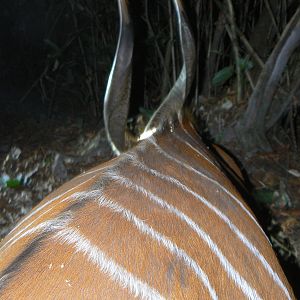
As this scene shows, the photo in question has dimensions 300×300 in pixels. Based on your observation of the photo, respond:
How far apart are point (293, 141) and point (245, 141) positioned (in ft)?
0.89

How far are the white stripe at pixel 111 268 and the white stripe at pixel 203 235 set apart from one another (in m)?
0.16

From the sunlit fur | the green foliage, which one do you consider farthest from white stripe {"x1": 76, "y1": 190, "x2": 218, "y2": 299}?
the green foliage

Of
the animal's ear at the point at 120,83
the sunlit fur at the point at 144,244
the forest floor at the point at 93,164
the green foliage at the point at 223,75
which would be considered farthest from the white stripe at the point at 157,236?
the green foliage at the point at 223,75

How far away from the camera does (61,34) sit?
3516 millimetres

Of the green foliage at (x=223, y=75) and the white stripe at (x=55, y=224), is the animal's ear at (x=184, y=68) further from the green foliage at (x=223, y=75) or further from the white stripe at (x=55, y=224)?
the green foliage at (x=223, y=75)

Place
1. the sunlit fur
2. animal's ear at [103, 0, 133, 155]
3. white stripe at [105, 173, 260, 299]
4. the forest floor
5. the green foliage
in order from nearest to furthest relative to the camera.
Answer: the sunlit fur → white stripe at [105, 173, 260, 299] → animal's ear at [103, 0, 133, 155] → the forest floor → the green foliage

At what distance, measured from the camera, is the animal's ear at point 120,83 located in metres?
1.19

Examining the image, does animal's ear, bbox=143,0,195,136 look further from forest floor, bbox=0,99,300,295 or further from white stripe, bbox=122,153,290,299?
forest floor, bbox=0,99,300,295

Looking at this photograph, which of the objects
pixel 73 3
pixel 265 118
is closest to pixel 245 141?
pixel 265 118

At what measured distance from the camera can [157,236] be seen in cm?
70

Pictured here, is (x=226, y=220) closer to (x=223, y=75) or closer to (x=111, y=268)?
(x=111, y=268)

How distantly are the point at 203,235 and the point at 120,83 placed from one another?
54cm

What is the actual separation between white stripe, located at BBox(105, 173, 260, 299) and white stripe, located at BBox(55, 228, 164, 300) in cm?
16

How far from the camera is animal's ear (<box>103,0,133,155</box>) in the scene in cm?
119
